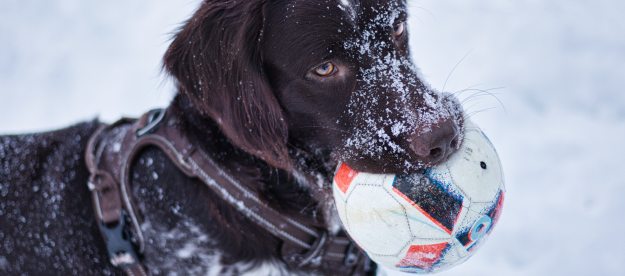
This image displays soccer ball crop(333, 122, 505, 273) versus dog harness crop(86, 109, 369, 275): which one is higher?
soccer ball crop(333, 122, 505, 273)

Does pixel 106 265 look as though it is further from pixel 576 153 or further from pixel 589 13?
pixel 589 13

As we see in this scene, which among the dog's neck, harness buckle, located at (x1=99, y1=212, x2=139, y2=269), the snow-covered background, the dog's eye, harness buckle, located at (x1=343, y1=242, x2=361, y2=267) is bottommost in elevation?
the snow-covered background

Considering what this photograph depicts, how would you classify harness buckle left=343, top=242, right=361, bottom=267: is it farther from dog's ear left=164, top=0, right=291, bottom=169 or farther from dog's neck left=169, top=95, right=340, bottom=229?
dog's ear left=164, top=0, right=291, bottom=169

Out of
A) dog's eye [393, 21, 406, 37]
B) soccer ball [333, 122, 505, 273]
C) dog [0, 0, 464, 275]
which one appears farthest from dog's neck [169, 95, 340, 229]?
dog's eye [393, 21, 406, 37]

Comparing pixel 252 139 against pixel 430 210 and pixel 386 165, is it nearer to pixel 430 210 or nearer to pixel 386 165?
pixel 386 165

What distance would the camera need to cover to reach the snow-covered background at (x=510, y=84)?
360cm

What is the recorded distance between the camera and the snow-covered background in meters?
3.60

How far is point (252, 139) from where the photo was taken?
7.45ft

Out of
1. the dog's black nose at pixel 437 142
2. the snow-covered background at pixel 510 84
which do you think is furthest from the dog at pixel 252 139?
the snow-covered background at pixel 510 84

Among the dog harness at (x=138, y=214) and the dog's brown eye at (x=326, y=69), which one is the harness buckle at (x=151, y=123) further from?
the dog's brown eye at (x=326, y=69)

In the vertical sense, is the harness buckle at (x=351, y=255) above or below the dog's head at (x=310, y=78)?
below

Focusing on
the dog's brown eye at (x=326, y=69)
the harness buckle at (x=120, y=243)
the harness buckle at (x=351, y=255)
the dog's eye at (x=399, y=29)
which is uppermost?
the dog's eye at (x=399, y=29)

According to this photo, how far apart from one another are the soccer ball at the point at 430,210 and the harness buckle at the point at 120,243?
88 centimetres

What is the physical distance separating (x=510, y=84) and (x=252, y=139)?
257 centimetres
